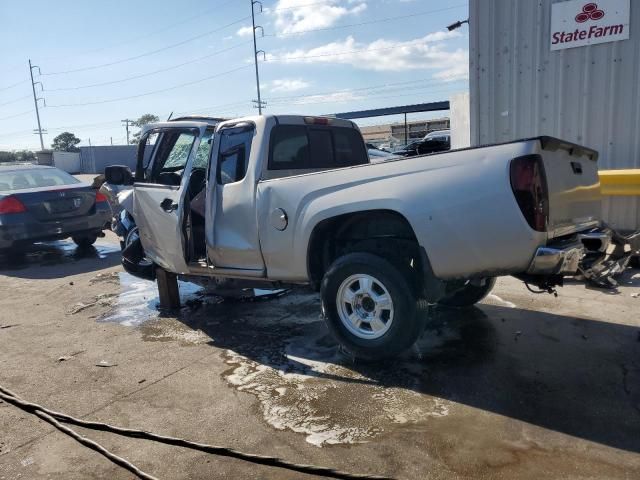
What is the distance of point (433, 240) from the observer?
3689 millimetres

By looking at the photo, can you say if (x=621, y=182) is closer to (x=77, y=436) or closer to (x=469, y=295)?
(x=469, y=295)

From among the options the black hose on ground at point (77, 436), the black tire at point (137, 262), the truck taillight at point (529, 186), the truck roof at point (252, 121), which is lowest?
the black hose on ground at point (77, 436)

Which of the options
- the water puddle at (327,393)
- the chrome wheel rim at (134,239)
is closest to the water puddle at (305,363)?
the water puddle at (327,393)

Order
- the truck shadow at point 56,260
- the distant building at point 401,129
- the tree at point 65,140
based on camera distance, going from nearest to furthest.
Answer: the truck shadow at point 56,260 → the distant building at point 401,129 → the tree at point 65,140

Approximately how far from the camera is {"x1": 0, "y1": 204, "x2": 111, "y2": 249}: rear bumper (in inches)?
347

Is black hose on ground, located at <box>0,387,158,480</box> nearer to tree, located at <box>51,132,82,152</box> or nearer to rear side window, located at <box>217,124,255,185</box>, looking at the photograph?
rear side window, located at <box>217,124,255,185</box>

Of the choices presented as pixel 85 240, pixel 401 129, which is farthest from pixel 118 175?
pixel 401 129

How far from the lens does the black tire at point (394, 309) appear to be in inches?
158

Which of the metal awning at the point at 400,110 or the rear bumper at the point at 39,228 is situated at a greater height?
the metal awning at the point at 400,110

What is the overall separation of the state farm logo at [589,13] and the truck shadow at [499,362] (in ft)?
16.5

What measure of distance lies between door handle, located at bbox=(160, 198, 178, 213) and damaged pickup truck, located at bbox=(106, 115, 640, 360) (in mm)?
21

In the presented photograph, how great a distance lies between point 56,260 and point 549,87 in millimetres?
9121

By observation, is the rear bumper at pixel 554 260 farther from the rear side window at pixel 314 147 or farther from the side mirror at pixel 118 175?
the side mirror at pixel 118 175

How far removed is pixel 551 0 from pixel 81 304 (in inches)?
321
